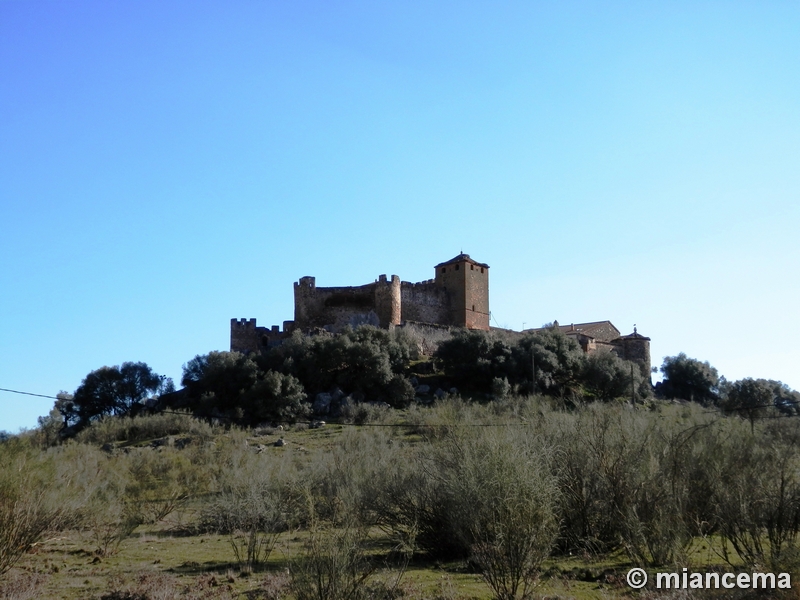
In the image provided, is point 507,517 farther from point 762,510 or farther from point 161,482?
point 161,482

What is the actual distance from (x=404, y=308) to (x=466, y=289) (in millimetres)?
4175

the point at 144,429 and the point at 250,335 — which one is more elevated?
the point at 250,335

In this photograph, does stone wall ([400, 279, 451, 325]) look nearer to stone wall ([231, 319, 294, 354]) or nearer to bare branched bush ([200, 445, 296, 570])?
stone wall ([231, 319, 294, 354])

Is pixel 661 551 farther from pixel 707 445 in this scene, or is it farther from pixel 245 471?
pixel 245 471

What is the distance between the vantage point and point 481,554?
863 centimetres

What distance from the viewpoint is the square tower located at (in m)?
44.2

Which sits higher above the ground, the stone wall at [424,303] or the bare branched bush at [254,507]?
the stone wall at [424,303]

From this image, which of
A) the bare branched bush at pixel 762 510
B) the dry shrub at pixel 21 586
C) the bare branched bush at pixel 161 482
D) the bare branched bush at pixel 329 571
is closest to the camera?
the bare branched bush at pixel 329 571

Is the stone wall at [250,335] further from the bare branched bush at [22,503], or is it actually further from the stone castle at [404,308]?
the bare branched bush at [22,503]

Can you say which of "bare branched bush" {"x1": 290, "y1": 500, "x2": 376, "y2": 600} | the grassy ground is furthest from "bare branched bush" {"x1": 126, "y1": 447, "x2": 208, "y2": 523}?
"bare branched bush" {"x1": 290, "y1": 500, "x2": 376, "y2": 600}

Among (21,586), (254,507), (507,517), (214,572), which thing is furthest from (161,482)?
(507,517)

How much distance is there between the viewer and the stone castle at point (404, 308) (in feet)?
134

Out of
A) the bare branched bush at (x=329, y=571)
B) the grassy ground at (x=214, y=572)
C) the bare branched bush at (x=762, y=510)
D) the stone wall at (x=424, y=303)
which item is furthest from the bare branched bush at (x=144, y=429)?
the bare branched bush at (x=762, y=510)

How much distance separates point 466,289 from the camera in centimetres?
4419
